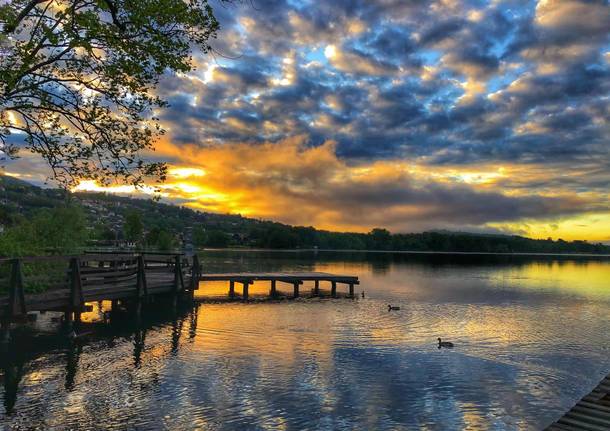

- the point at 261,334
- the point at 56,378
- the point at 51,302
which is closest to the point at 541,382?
the point at 261,334

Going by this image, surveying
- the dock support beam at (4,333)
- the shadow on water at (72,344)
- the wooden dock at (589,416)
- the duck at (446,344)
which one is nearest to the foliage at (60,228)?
the shadow on water at (72,344)

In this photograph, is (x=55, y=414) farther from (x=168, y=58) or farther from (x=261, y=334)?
(x=261, y=334)

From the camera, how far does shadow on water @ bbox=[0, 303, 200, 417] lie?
16109mm

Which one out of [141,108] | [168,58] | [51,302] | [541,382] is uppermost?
[168,58]

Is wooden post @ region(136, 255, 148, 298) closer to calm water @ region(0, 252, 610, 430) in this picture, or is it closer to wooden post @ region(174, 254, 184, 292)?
calm water @ region(0, 252, 610, 430)

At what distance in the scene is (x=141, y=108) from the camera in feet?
51.9

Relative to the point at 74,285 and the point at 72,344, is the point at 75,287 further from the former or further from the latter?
the point at 72,344

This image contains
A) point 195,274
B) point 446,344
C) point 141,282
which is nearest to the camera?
point 446,344

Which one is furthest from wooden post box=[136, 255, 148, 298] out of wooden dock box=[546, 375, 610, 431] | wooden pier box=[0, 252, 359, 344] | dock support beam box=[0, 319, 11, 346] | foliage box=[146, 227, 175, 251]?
foliage box=[146, 227, 175, 251]

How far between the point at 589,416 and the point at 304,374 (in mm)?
10126

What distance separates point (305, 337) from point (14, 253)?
644 inches

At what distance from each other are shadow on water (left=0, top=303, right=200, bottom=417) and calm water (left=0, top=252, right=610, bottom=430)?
10cm

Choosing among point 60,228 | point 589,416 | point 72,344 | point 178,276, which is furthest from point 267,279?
point 589,416

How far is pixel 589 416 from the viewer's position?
10555mm
